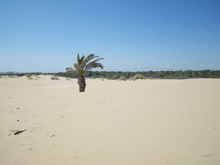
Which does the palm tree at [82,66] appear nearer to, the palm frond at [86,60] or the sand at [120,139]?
the palm frond at [86,60]

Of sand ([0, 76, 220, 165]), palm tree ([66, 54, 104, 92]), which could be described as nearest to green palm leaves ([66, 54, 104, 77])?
palm tree ([66, 54, 104, 92])

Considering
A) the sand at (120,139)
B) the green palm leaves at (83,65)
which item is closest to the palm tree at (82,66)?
the green palm leaves at (83,65)

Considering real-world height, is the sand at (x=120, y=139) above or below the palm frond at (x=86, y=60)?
below

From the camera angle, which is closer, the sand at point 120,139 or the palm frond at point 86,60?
the sand at point 120,139

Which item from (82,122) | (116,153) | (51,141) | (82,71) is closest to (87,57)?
(82,71)

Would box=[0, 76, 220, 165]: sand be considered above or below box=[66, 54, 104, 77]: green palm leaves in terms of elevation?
below

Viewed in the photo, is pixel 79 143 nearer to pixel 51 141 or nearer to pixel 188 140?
pixel 51 141

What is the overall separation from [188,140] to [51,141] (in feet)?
11.0

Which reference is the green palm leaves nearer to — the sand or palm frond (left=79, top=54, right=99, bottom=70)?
palm frond (left=79, top=54, right=99, bottom=70)

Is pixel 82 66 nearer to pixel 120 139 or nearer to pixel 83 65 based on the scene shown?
pixel 83 65

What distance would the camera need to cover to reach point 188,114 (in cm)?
412

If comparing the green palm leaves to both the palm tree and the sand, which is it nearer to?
the palm tree

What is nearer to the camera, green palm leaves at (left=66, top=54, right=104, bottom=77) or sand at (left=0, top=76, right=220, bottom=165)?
sand at (left=0, top=76, right=220, bottom=165)

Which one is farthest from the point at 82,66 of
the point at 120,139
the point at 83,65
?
the point at 120,139
